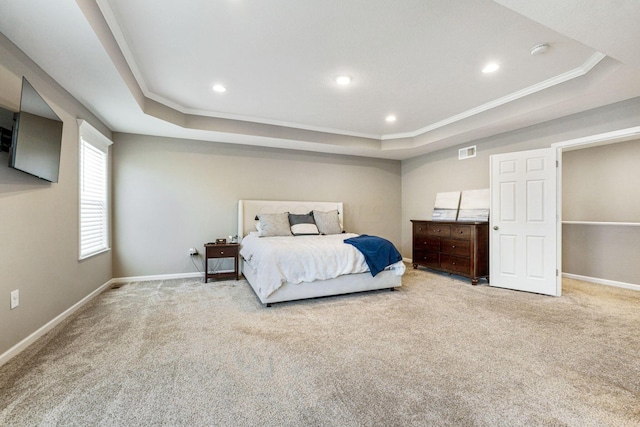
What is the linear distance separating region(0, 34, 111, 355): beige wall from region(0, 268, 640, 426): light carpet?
0.86 feet

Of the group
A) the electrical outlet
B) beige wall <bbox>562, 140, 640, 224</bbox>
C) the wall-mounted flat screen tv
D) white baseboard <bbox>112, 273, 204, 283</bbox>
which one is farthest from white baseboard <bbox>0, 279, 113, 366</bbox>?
beige wall <bbox>562, 140, 640, 224</bbox>

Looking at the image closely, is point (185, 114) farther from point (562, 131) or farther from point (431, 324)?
point (562, 131)

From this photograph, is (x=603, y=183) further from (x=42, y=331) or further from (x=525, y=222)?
(x=42, y=331)

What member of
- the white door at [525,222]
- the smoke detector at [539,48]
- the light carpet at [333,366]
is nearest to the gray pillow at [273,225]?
the light carpet at [333,366]

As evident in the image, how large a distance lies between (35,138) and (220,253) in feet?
8.70

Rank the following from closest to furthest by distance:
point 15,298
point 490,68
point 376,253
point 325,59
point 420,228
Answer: point 15,298 → point 325,59 → point 490,68 → point 376,253 → point 420,228

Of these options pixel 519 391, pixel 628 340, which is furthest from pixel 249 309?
pixel 628 340

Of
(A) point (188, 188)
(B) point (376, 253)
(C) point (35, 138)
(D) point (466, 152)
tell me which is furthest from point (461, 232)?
(C) point (35, 138)

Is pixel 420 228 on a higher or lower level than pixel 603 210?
lower

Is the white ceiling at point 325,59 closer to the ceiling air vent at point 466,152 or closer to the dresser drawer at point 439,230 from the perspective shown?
the ceiling air vent at point 466,152

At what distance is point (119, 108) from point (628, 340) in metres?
5.69

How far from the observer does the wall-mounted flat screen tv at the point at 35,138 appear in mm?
2010

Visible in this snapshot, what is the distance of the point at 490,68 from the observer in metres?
2.99

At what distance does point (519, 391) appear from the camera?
1738mm
